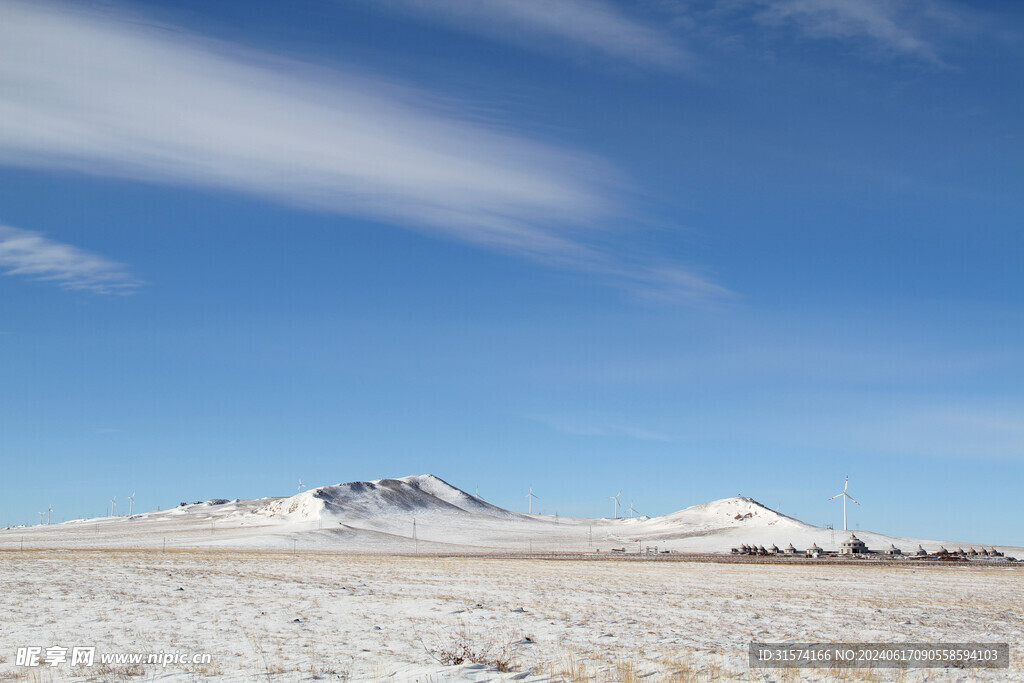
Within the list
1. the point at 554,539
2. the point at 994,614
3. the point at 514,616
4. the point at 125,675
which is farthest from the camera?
the point at 554,539

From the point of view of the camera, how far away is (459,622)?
25.8 metres

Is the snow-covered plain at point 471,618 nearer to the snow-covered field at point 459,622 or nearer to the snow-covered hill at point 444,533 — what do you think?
the snow-covered field at point 459,622

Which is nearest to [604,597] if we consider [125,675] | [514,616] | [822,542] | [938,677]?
[514,616]

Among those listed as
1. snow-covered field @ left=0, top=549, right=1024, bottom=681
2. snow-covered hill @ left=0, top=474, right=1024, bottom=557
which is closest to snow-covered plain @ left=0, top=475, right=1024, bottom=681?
snow-covered field @ left=0, top=549, right=1024, bottom=681

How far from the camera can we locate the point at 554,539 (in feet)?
563

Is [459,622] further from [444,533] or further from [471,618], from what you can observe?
[444,533]

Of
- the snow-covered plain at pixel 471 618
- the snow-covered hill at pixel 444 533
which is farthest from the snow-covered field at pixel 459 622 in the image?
the snow-covered hill at pixel 444 533

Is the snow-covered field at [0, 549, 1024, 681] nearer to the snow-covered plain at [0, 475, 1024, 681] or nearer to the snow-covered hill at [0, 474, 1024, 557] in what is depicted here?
the snow-covered plain at [0, 475, 1024, 681]

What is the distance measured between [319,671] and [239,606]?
45.7ft

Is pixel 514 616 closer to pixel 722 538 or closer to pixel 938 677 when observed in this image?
pixel 938 677

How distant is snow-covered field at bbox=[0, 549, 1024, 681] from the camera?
1716cm

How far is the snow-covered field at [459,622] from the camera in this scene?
56.3ft

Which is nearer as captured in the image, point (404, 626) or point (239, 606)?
point (404, 626)

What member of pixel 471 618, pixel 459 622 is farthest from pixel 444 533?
pixel 459 622
